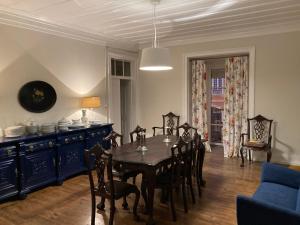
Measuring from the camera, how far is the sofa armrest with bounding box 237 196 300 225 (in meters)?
1.85

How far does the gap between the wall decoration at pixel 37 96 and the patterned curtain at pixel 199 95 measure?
11.5ft

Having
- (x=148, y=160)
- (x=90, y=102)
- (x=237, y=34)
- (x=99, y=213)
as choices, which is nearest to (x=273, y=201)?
(x=148, y=160)

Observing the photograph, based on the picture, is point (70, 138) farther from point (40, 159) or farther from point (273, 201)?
point (273, 201)

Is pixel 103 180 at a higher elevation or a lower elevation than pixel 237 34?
lower

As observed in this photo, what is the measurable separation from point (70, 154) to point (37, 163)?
0.65 metres

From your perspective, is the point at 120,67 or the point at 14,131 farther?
the point at 120,67


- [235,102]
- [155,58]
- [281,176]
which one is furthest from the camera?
[235,102]


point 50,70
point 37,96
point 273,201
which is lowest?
point 273,201

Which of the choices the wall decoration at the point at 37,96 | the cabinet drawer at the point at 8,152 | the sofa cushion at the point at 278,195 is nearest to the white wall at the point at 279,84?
the sofa cushion at the point at 278,195

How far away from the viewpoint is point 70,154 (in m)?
4.49

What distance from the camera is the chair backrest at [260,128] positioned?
534 cm

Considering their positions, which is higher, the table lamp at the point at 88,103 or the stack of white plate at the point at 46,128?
the table lamp at the point at 88,103

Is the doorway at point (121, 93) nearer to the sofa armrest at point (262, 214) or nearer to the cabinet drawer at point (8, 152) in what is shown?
the cabinet drawer at point (8, 152)

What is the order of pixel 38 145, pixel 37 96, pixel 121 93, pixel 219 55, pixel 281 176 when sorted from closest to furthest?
pixel 281 176 < pixel 38 145 < pixel 37 96 < pixel 219 55 < pixel 121 93
